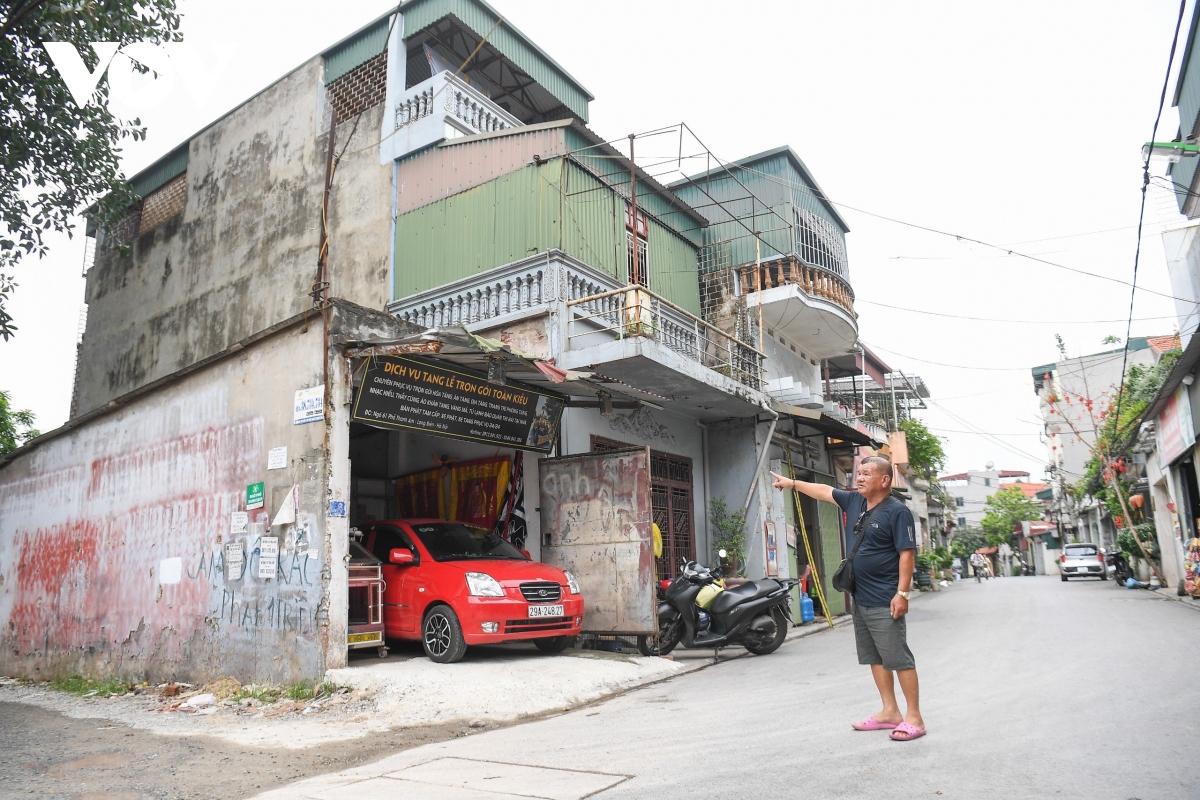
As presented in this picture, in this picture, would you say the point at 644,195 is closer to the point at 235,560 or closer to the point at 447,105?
the point at 447,105

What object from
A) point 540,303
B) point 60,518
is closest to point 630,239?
point 540,303

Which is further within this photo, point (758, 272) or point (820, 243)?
point (820, 243)

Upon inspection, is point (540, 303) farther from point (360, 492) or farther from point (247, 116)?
point (247, 116)

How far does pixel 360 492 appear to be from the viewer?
12.4 metres

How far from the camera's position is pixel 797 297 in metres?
15.1

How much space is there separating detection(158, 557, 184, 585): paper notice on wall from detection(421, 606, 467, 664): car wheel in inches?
114

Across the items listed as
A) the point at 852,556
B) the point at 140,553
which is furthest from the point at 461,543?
the point at 852,556

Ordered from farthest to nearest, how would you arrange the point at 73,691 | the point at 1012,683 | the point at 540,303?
the point at 540,303
the point at 73,691
the point at 1012,683

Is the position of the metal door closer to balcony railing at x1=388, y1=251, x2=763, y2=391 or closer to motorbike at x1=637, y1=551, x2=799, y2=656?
motorbike at x1=637, y1=551, x2=799, y2=656

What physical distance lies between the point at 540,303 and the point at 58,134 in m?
9.33

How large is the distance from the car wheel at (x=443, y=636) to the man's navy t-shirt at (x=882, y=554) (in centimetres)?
462

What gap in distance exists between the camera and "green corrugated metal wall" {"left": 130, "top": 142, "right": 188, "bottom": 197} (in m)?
17.6

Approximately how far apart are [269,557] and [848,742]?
573 centimetres

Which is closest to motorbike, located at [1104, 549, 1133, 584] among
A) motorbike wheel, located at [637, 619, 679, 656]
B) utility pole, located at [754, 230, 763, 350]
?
utility pole, located at [754, 230, 763, 350]
